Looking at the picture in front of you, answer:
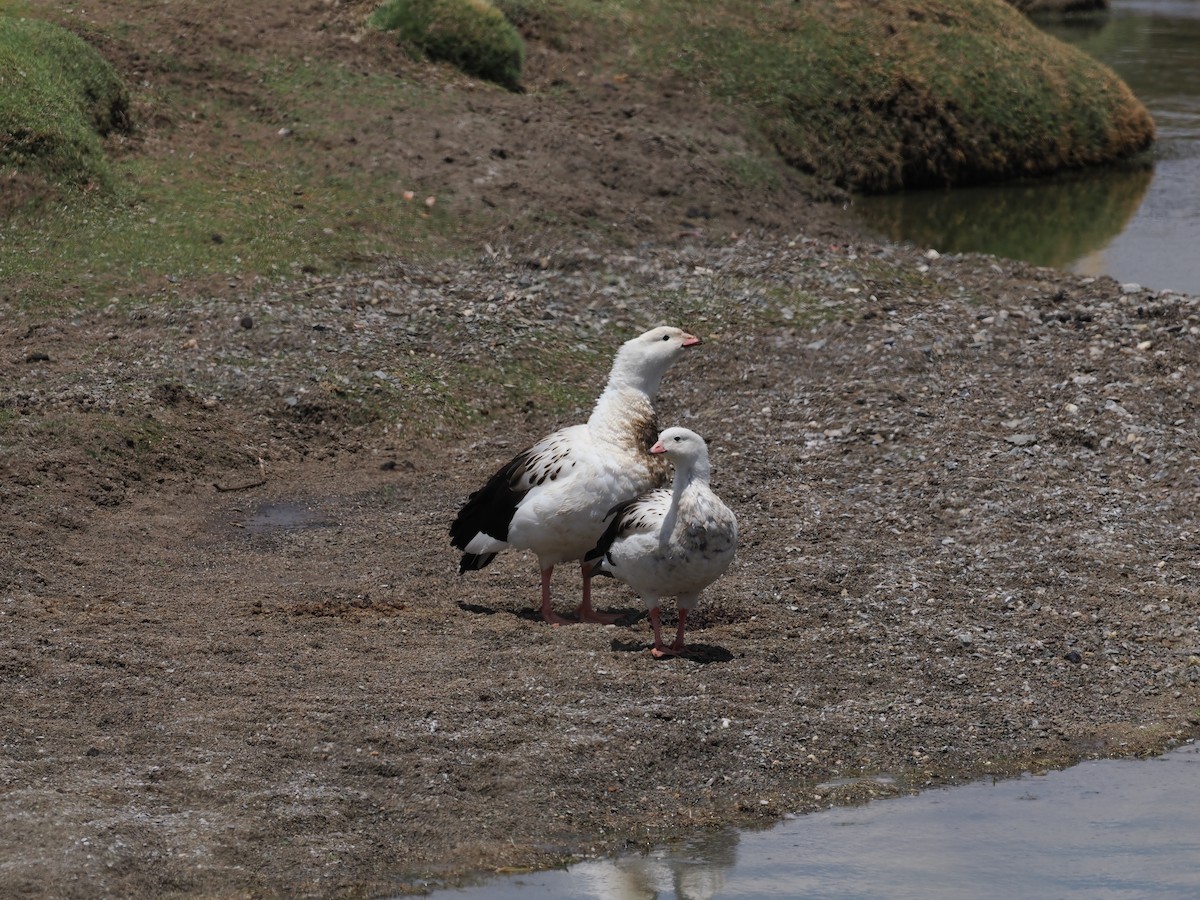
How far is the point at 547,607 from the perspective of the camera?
1113cm

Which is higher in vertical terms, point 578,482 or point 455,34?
point 455,34

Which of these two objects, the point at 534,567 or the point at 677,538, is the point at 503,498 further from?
the point at 677,538

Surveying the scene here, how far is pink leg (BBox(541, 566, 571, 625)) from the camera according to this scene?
11.0 metres

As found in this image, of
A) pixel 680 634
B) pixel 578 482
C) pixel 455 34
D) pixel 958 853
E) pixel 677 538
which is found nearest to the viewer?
pixel 958 853

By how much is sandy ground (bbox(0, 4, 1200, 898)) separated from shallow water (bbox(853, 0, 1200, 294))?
3309 millimetres

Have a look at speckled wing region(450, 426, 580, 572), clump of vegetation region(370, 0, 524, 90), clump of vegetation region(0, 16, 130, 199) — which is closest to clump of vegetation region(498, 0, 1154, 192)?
clump of vegetation region(370, 0, 524, 90)

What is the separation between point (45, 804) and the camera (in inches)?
313

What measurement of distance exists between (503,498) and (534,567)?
53.2 inches

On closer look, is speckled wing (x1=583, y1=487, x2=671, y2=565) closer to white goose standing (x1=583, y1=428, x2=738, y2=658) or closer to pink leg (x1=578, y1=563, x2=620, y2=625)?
white goose standing (x1=583, y1=428, x2=738, y2=658)

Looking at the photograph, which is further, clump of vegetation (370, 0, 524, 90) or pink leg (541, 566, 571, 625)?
clump of vegetation (370, 0, 524, 90)

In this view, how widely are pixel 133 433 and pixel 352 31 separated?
12.6 metres

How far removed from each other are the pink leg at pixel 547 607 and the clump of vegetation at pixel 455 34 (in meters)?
15.5

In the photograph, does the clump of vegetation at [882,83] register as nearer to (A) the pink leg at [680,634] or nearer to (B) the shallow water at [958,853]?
(A) the pink leg at [680,634]

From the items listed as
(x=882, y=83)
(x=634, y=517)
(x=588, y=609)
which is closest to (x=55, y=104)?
(x=588, y=609)
